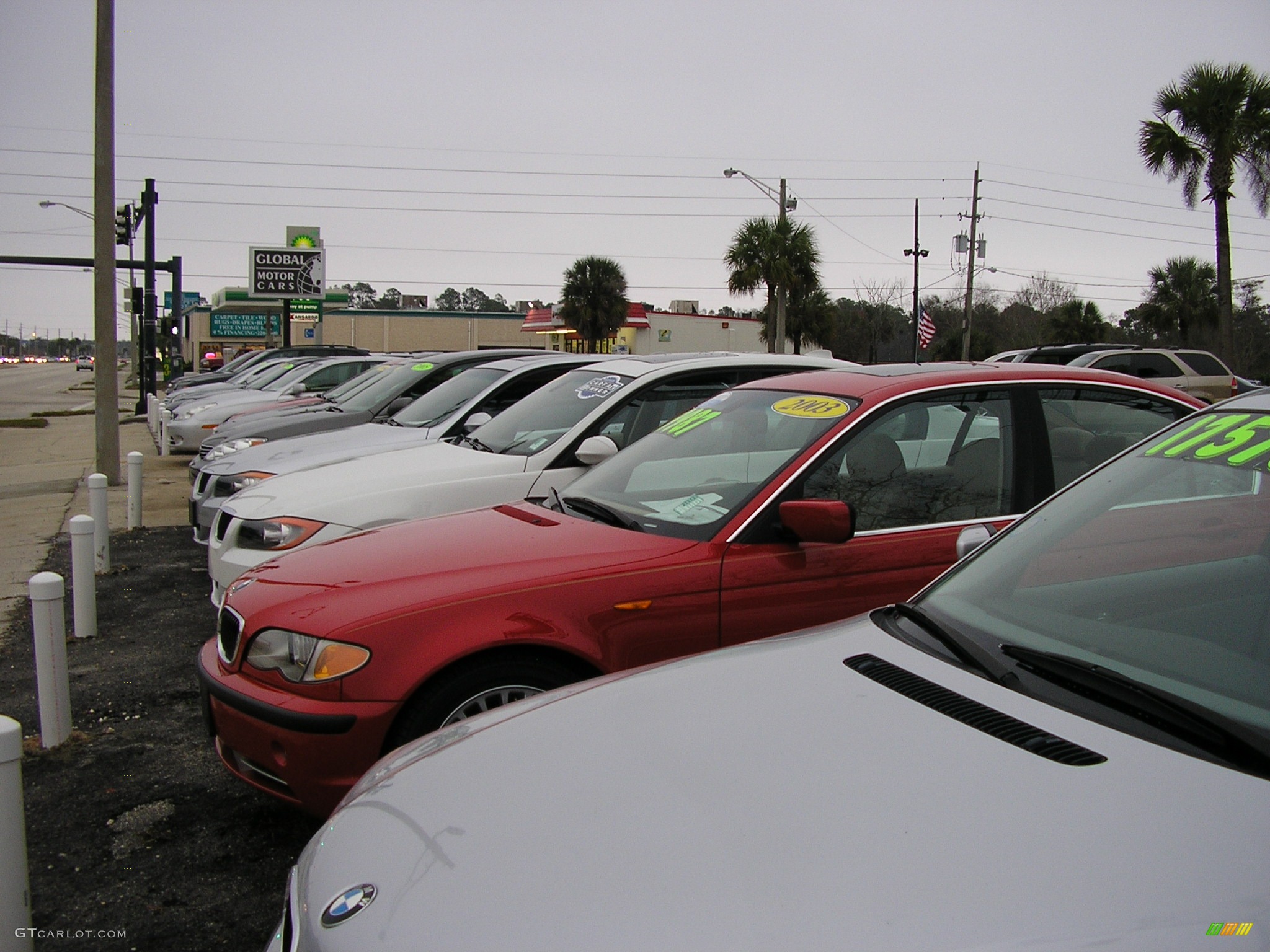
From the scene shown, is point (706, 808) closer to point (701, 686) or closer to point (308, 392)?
point (701, 686)

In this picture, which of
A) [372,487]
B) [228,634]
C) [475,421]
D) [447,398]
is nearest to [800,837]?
[228,634]

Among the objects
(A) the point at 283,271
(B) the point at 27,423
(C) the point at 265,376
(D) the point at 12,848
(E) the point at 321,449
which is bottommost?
(D) the point at 12,848

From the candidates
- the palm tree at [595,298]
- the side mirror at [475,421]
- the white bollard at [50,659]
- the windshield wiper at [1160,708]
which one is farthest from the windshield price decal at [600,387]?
the palm tree at [595,298]

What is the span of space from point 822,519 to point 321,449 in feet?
17.4

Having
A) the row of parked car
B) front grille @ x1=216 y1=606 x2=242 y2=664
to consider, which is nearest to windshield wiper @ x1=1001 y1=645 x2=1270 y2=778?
the row of parked car

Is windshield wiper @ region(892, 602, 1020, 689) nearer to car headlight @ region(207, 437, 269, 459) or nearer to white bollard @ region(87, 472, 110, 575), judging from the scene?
white bollard @ region(87, 472, 110, 575)

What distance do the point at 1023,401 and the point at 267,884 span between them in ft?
11.1

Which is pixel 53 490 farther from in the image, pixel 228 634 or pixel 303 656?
pixel 303 656

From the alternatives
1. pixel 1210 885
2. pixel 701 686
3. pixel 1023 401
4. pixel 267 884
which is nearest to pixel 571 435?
pixel 1023 401

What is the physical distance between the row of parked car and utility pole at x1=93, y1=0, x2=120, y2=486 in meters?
10.4

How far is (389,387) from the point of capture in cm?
1096

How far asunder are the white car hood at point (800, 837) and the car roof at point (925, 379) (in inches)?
82.7

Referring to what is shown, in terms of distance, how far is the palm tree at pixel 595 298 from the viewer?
46.8m

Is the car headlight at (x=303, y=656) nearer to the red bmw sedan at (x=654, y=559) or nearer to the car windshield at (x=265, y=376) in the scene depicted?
the red bmw sedan at (x=654, y=559)
